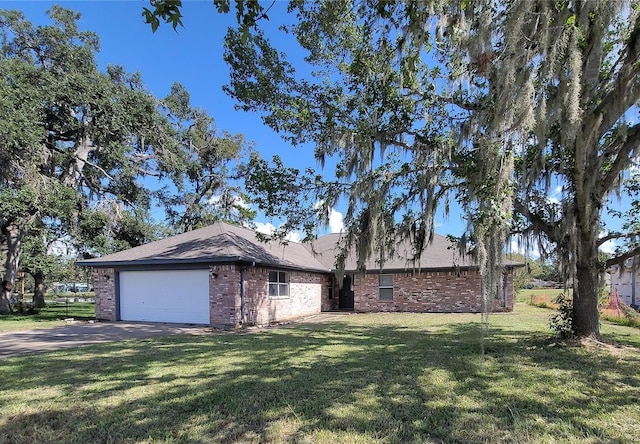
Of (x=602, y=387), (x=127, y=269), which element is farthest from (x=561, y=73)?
(x=127, y=269)

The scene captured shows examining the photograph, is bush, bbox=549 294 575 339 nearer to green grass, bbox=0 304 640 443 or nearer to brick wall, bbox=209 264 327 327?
green grass, bbox=0 304 640 443

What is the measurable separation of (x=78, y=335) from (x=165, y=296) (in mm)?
3075

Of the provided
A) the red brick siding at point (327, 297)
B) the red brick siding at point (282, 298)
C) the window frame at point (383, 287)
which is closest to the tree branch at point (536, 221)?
the red brick siding at point (282, 298)

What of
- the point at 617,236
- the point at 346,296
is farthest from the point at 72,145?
the point at 617,236

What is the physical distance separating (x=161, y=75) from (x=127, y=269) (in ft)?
33.2

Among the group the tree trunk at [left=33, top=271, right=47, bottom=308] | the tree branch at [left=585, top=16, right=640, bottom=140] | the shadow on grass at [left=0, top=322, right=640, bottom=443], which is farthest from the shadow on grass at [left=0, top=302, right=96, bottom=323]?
the tree branch at [left=585, top=16, right=640, bottom=140]

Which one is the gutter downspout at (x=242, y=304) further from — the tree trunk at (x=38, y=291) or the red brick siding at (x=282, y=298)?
the tree trunk at (x=38, y=291)

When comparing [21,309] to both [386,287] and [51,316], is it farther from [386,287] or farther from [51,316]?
[386,287]

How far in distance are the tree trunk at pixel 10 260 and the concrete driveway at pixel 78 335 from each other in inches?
261

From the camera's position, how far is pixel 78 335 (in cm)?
1004

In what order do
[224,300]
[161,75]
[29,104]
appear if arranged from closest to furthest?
[224,300] < [29,104] < [161,75]

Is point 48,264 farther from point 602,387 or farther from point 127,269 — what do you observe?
point 602,387

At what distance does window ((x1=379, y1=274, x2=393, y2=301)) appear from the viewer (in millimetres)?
17500

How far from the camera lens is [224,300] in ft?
38.3
